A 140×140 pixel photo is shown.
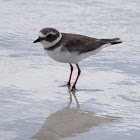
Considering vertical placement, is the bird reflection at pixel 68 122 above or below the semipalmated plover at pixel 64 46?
below

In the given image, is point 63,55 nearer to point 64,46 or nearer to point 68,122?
point 64,46

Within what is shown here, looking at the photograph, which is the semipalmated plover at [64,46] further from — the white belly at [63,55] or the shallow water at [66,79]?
the shallow water at [66,79]

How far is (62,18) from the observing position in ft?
32.7

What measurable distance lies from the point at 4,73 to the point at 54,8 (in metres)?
4.77

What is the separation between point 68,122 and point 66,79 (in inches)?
74.0

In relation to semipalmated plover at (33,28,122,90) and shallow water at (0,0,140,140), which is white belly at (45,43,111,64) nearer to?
semipalmated plover at (33,28,122,90)

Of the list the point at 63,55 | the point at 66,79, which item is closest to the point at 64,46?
the point at 63,55

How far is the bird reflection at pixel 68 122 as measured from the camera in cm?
436

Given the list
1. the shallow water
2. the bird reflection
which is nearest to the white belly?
the shallow water

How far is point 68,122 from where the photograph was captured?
4.76 metres

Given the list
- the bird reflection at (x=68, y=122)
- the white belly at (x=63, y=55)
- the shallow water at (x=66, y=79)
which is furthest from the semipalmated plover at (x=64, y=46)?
the bird reflection at (x=68, y=122)

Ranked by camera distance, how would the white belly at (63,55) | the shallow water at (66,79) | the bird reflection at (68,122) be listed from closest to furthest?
the bird reflection at (68,122) < the shallow water at (66,79) < the white belly at (63,55)

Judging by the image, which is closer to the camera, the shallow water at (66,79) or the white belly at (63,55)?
the shallow water at (66,79)

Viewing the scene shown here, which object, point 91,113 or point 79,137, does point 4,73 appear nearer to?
point 91,113
